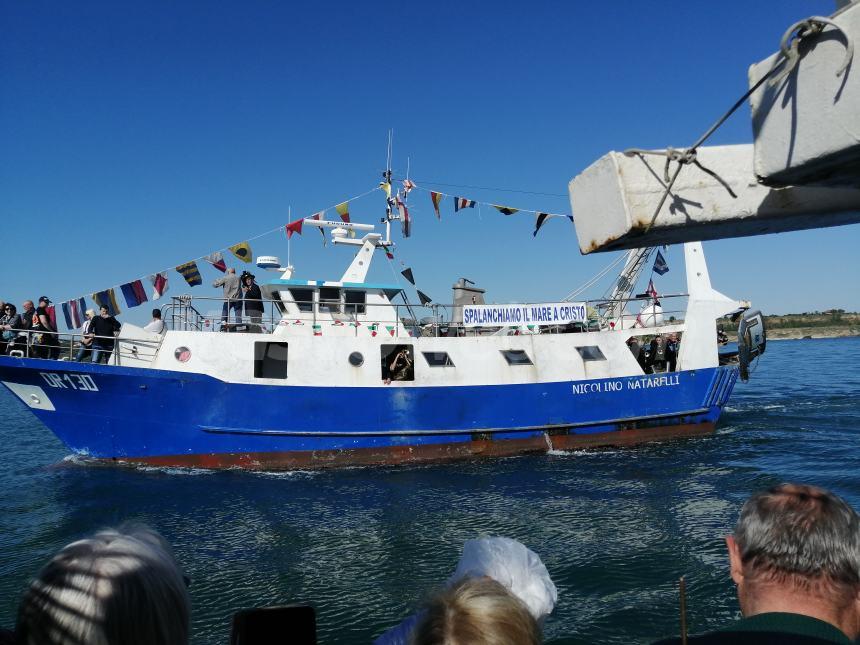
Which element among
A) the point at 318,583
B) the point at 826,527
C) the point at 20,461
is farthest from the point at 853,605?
the point at 20,461

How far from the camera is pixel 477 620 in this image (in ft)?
4.24

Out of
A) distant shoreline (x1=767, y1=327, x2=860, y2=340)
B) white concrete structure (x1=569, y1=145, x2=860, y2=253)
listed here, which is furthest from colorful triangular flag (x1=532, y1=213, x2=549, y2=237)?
distant shoreline (x1=767, y1=327, x2=860, y2=340)

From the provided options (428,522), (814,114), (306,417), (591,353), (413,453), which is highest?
(814,114)

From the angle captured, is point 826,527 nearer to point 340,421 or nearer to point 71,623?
point 71,623

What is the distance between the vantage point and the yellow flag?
14.6 meters

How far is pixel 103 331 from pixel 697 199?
1236 centimetres

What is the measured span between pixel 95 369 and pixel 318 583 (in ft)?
23.1

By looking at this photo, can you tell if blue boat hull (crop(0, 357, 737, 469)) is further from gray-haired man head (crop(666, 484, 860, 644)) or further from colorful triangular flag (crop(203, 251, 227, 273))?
gray-haired man head (crop(666, 484, 860, 644))

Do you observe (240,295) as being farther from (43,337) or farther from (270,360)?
(43,337)

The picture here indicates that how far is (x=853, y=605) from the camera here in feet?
4.96

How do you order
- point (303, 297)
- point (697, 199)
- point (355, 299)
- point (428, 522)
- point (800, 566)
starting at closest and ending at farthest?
point (800, 566) → point (697, 199) → point (428, 522) → point (303, 297) → point (355, 299)

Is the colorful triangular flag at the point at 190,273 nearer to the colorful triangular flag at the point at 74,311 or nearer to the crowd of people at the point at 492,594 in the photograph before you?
the colorful triangular flag at the point at 74,311

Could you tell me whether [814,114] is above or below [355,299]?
below

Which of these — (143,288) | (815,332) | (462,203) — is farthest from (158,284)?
(815,332)
